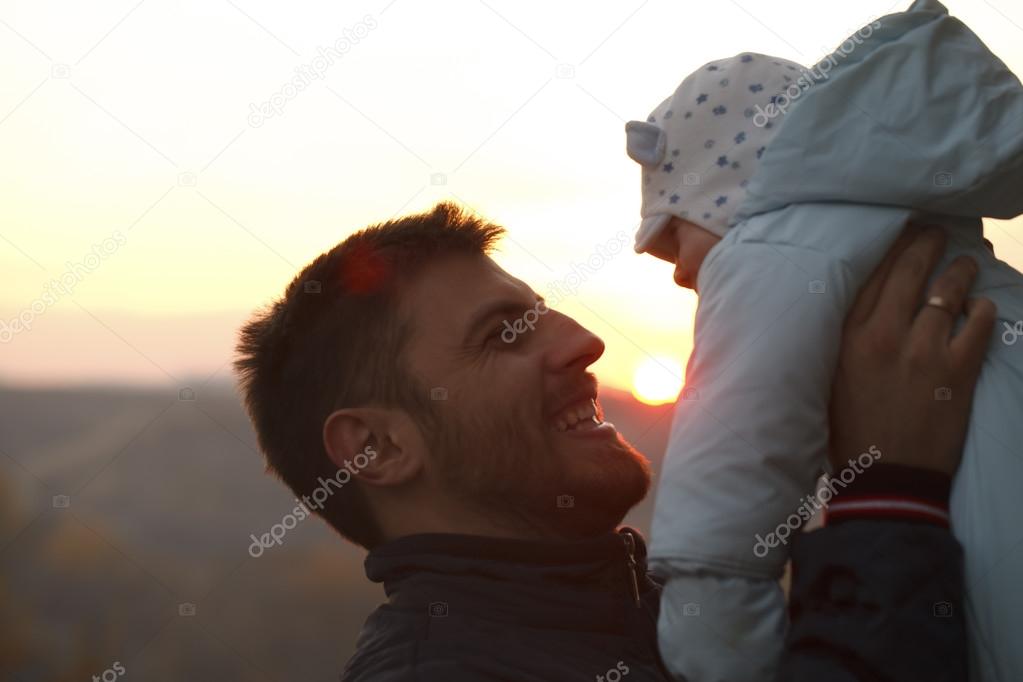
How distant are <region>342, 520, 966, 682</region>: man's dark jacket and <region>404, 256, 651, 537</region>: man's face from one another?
9 centimetres

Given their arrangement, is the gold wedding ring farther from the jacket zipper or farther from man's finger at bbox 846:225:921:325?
the jacket zipper

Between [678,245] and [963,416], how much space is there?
58cm

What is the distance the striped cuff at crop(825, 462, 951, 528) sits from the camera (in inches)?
50.6

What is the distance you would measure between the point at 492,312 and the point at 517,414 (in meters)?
0.21

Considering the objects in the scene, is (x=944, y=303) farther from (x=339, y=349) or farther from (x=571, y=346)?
(x=339, y=349)

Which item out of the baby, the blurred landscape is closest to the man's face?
the baby

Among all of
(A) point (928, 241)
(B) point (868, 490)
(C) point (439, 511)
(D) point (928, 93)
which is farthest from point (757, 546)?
(C) point (439, 511)

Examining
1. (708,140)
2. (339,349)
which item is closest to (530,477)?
(339,349)

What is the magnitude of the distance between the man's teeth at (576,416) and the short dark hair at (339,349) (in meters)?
0.24

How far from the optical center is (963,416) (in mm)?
1327

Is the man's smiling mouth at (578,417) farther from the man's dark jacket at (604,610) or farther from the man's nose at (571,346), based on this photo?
the man's dark jacket at (604,610)

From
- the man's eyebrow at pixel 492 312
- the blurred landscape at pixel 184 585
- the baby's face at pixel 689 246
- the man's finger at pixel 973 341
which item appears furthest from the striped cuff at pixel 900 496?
the blurred landscape at pixel 184 585

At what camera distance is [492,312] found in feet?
6.68

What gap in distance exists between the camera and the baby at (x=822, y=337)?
1273 mm
